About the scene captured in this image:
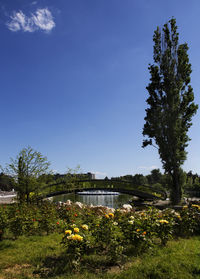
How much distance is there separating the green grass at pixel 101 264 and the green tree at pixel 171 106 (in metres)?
12.0

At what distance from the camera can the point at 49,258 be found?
165 inches

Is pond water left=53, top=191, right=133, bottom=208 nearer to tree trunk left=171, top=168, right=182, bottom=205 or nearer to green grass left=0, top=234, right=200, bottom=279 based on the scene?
tree trunk left=171, top=168, right=182, bottom=205

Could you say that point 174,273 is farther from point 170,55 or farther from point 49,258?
point 170,55

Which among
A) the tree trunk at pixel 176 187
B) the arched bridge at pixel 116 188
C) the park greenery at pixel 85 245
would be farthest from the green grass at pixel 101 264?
the arched bridge at pixel 116 188

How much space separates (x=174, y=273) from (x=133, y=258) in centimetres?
94

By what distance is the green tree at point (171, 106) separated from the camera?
16250mm

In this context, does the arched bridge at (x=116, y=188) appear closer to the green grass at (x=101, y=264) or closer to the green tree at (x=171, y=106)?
the green tree at (x=171, y=106)

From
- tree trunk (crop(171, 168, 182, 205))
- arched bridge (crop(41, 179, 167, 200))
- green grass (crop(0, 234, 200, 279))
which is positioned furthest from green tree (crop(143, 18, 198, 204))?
green grass (crop(0, 234, 200, 279))

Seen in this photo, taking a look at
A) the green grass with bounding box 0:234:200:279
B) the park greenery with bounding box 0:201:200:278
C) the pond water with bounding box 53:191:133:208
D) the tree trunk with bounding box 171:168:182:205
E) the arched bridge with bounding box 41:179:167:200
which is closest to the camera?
the green grass with bounding box 0:234:200:279

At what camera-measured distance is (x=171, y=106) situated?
16.5 m

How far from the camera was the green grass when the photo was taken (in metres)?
3.33

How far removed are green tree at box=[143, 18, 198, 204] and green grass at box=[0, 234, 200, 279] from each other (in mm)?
11971

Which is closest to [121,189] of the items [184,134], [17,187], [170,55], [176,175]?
[176,175]

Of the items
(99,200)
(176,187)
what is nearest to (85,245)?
(176,187)
